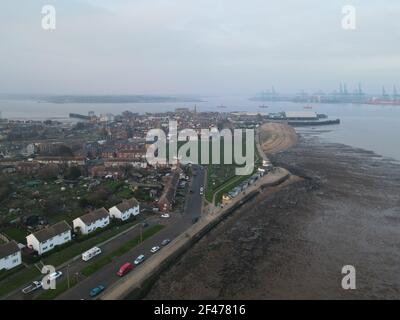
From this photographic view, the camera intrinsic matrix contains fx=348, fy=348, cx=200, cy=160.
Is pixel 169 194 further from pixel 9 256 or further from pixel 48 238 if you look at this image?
pixel 9 256

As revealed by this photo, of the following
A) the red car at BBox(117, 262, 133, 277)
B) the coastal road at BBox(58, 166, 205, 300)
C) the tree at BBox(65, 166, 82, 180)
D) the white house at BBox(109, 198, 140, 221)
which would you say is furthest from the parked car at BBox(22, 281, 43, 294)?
the tree at BBox(65, 166, 82, 180)

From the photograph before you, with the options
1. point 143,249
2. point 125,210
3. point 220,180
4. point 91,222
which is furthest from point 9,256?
point 220,180

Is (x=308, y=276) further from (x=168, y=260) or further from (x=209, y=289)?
(x=168, y=260)

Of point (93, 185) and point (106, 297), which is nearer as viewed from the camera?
point (106, 297)

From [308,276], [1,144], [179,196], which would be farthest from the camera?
[1,144]

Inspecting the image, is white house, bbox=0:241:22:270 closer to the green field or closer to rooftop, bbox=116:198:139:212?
rooftop, bbox=116:198:139:212

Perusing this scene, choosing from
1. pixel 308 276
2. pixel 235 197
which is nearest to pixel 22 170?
pixel 235 197

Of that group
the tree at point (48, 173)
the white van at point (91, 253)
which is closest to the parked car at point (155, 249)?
the white van at point (91, 253)
